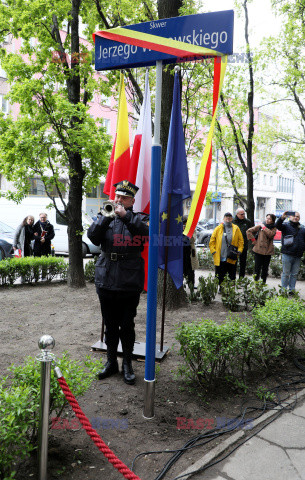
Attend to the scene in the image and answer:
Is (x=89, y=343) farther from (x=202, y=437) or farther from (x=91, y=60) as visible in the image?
(x=91, y=60)

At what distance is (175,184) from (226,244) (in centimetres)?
452

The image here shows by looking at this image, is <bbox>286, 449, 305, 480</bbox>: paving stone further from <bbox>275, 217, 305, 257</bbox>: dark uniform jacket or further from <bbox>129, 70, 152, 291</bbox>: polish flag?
<bbox>275, 217, 305, 257</bbox>: dark uniform jacket

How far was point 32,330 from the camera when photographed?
5.92 meters

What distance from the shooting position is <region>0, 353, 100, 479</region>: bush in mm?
2262

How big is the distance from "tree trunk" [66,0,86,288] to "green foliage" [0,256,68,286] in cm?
99

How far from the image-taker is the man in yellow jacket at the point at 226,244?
28.4 feet

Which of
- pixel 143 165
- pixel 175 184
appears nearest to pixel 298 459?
pixel 175 184

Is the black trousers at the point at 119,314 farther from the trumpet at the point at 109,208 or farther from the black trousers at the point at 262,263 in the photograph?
the black trousers at the point at 262,263

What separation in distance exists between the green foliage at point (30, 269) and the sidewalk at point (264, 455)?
7.54 meters

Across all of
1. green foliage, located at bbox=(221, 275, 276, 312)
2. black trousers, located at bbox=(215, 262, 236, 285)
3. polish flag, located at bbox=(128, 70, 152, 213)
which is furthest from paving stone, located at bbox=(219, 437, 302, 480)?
black trousers, located at bbox=(215, 262, 236, 285)

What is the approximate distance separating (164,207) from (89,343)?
7.46ft

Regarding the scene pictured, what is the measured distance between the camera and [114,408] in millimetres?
3580

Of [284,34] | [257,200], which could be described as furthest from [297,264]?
[257,200]

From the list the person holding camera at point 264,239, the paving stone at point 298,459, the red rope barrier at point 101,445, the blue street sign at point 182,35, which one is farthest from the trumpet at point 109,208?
the person holding camera at point 264,239
